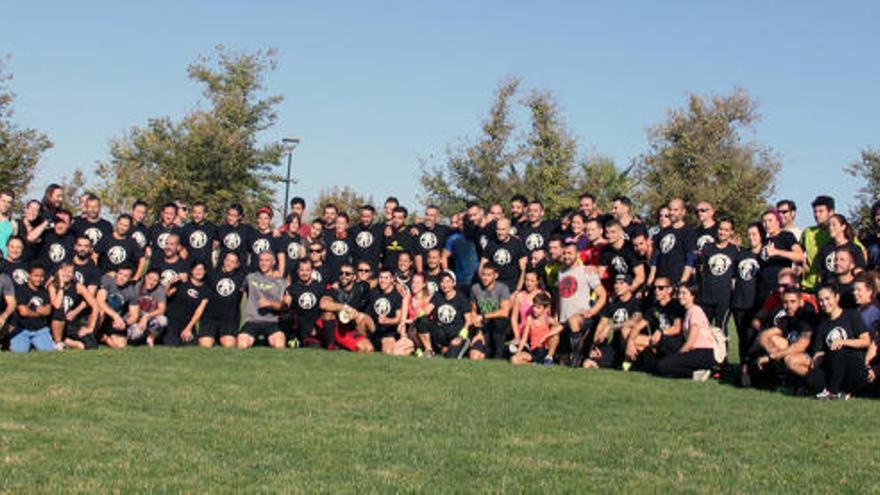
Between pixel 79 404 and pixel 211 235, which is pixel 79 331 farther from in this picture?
pixel 79 404

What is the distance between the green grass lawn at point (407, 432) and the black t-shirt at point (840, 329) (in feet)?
2.39

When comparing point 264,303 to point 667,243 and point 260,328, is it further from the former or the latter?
point 667,243

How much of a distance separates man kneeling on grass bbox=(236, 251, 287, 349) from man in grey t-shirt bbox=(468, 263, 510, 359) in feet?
10.2

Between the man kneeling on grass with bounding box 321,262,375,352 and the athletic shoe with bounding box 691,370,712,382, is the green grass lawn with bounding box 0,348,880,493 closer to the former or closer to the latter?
the athletic shoe with bounding box 691,370,712,382

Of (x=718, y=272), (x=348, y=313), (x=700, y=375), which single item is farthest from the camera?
(x=348, y=313)

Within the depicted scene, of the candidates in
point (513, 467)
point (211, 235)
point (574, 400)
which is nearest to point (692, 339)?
point (574, 400)

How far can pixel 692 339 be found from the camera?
13.1 m

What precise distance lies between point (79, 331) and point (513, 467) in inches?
402

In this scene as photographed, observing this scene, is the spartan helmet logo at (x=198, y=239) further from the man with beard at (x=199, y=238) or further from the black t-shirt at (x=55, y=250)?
the black t-shirt at (x=55, y=250)

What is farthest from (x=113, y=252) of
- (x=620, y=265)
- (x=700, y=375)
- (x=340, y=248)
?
(x=700, y=375)

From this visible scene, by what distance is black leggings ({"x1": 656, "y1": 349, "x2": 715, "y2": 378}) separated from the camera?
42.7 feet

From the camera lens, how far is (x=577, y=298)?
14789mm

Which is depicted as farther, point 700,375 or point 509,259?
point 509,259

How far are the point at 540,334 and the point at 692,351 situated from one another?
258 cm
